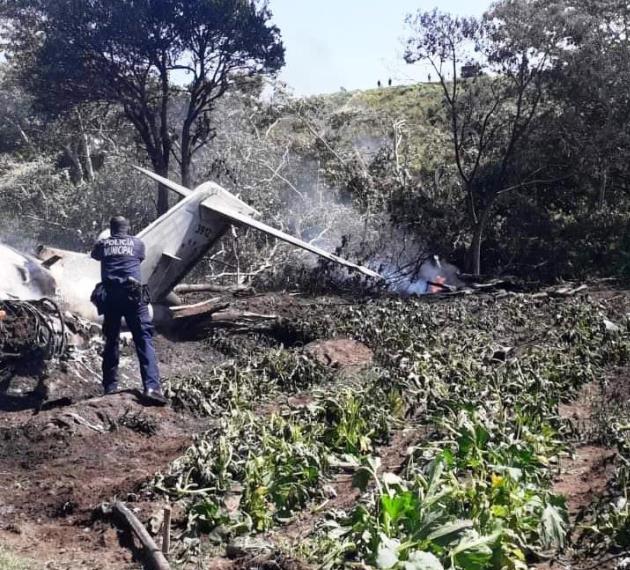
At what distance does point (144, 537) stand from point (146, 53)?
15.0 meters

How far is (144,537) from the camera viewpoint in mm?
4328

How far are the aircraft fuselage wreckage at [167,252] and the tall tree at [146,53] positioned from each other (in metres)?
6.96

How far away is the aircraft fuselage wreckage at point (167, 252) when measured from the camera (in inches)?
377

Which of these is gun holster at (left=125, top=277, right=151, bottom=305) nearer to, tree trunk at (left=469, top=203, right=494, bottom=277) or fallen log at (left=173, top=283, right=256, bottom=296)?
fallen log at (left=173, top=283, right=256, bottom=296)

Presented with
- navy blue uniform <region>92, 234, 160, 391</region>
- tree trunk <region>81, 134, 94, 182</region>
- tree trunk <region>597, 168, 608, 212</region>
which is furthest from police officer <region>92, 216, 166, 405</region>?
tree trunk <region>81, 134, 94, 182</region>

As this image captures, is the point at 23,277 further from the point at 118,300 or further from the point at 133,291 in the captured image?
the point at 133,291

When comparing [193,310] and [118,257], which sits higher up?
[118,257]

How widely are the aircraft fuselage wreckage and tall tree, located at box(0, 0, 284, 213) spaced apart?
6.96 meters

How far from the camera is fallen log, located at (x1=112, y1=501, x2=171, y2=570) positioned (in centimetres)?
409

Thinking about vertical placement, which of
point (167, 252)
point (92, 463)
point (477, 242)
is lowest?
point (92, 463)

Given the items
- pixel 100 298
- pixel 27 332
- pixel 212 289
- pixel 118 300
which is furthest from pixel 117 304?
pixel 212 289

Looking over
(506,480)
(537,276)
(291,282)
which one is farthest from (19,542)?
(537,276)

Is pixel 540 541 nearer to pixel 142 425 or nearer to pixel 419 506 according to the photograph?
pixel 419 506

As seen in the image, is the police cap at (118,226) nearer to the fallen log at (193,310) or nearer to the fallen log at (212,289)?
the fallen log at (193,310)
